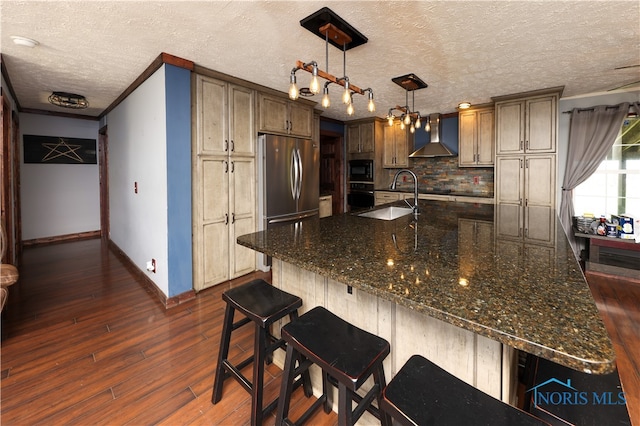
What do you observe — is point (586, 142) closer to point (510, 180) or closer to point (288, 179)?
point (510, 180)

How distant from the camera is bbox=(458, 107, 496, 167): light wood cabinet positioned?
14.3ft

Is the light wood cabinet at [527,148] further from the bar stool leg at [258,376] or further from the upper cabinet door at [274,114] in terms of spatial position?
the bar stool leg at [258,376]

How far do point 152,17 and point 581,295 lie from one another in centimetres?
267

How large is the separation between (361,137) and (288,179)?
8.14 feet

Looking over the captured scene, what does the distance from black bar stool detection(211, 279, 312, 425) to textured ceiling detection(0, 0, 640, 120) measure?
1.72m

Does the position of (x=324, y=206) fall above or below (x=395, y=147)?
below

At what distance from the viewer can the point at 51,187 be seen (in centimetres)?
518

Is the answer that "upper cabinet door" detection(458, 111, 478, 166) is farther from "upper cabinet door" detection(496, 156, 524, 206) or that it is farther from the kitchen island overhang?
the kitchen island overhang

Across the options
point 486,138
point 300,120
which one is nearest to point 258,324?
point 300,120

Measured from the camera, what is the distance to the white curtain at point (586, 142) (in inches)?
147

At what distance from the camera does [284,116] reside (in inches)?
151

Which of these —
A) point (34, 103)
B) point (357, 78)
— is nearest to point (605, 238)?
point (357, 78)

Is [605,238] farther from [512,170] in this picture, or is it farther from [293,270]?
[293,270]

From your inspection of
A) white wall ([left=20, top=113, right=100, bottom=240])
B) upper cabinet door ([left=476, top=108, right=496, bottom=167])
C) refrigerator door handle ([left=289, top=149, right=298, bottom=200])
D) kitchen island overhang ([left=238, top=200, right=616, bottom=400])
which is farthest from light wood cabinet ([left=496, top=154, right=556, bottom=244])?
white wall ([left=20, top=113, right=100, bottom=240])
